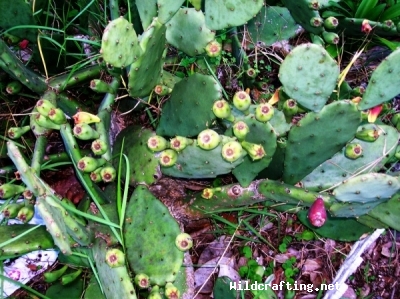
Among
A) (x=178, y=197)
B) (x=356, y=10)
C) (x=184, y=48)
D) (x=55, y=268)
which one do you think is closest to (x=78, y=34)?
(x=184, y=48)

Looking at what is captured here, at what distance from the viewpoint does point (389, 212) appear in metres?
1.53

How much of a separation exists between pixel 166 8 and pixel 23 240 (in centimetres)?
84

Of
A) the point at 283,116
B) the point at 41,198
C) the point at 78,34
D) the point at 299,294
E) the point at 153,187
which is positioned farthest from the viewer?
the point at 78,34

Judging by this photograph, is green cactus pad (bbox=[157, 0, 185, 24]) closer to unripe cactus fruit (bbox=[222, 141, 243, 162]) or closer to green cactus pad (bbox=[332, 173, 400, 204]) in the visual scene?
unripe cactus fruit (bbox=[222, 141, 243, 162])

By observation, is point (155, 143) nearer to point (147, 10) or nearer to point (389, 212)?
point (147, 10)

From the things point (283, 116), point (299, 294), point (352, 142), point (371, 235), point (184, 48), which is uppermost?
point (184, 48)

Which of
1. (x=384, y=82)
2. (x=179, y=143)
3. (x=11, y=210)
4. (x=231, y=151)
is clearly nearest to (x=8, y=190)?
(x=11, y=210)

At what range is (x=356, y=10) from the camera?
194 cm

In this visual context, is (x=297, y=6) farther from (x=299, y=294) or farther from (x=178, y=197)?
(x=299, y=294)

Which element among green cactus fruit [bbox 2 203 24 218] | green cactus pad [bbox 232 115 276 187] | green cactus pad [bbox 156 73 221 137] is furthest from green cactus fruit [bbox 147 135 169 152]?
green cactus fruit [bbox 2 203 24 218]

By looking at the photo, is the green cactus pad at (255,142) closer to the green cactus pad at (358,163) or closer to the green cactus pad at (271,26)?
the green cactus pad at (358,163)

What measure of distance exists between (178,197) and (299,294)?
24.8 inches

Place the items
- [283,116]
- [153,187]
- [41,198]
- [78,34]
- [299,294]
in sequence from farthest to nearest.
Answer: [78,34] → [299,294] → [153,187] → [283,116] → [41,198]

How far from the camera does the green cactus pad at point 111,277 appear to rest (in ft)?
4.37
